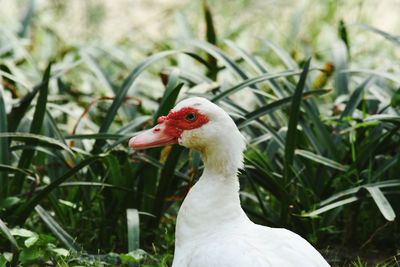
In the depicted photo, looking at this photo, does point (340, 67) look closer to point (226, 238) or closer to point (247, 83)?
point (247, 83)

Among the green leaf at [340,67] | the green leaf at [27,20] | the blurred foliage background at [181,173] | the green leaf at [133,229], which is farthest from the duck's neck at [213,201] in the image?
the green leaf at [27,20]

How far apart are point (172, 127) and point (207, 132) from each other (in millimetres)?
160

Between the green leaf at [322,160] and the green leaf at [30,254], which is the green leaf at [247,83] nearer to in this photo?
the green leaf at [322,160]

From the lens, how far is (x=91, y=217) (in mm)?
4145

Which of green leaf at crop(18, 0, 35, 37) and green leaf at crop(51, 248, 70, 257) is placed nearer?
green leaf at crop(51, 248, 70, 257)

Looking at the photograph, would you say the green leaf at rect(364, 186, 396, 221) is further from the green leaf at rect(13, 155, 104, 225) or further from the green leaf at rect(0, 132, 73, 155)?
the green leaf at rect(0, 132, 73, 155)

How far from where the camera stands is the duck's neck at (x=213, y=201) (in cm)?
310

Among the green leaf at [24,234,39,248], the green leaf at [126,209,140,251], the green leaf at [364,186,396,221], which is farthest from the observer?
the green leaf at [126,209,140,251]

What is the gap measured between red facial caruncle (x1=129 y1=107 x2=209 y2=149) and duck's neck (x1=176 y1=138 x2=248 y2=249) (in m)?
0.12

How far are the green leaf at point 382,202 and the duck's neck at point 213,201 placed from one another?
740mm

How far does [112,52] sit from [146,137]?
9.09 feet

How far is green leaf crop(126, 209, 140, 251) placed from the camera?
370 centimetres

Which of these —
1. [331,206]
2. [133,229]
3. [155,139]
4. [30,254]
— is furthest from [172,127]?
[331,206]

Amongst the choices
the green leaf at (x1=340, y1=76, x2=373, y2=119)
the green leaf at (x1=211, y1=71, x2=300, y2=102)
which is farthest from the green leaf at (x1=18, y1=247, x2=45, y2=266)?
the green leaf at (x1=340, y1=76, x2=373, y2=119)
